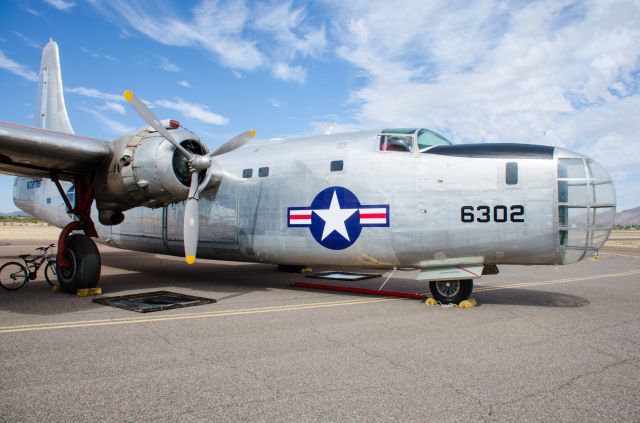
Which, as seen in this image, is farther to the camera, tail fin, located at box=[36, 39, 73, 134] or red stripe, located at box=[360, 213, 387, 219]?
tail fin, located at box=[36, 39, 73, 134]

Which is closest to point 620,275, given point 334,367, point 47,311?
point 334,367

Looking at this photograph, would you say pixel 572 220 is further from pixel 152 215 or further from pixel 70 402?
pixel 152 215

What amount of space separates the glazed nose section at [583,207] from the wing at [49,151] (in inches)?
396

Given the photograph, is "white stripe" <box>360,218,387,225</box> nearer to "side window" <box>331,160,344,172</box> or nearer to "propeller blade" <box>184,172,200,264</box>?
"side window" <box>331,160,344,172</box>

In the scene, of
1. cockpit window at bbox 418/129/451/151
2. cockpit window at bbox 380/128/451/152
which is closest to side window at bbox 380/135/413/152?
cockpit window at bbox 380/128/451/152

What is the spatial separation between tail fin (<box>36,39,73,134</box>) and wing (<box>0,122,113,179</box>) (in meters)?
6.58

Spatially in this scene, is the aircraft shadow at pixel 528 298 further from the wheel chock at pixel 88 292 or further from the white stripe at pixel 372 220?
the wheel chock at pixel 88 292

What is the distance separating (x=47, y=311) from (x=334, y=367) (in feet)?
20.2

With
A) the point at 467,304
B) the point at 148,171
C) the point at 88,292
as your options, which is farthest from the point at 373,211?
the point at 88,292

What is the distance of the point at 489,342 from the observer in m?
6.37

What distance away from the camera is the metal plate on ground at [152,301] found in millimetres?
8672

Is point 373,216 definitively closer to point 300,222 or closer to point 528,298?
point 300,222

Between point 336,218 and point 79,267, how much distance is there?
20.0 ft

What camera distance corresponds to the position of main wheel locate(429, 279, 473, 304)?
9.23 metres
